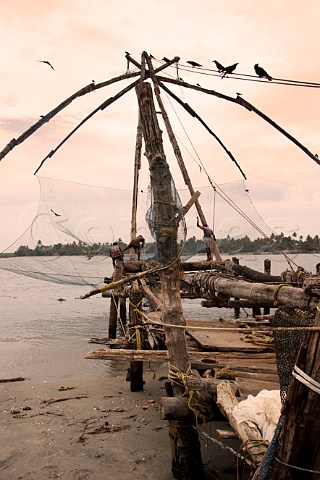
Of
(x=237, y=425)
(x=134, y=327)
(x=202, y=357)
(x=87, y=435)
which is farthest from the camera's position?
(x=134, y=327)

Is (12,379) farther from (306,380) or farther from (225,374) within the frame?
(306,380)

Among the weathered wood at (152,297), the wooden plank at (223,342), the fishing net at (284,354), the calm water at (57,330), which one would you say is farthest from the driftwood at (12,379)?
the fishing net at (284,354)

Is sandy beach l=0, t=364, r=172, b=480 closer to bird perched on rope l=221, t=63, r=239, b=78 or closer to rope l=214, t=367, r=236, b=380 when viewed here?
rope l=214, t=367, r=236, b=380

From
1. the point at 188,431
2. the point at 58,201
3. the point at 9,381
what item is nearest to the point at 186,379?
the point at 188,431

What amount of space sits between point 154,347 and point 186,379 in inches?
115

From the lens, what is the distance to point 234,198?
13.1 meters

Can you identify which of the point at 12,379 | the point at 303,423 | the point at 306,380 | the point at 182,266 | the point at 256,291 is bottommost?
the point at 12,379

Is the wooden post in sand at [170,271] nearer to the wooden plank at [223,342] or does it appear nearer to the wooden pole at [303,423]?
the wooden plank at [223,342]

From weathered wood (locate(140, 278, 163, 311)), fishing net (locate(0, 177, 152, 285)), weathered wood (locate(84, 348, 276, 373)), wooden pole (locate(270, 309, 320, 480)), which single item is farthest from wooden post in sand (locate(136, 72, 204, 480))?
fishing net (locate(0, 177, 152, 285))

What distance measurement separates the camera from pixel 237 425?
3.59 meters

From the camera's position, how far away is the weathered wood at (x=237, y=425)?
3188 millimetres

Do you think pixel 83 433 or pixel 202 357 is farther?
pixel 83 433

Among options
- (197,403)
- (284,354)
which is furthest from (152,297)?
(284,354)

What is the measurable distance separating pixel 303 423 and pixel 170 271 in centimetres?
296
